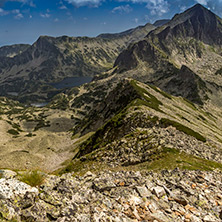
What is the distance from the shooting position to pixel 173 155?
29531mm

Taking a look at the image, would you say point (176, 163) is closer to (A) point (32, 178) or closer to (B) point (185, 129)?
(A) point (32, 178)

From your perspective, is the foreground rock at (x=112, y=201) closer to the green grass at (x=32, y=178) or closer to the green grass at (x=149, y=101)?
the green grass at (x=32, y=178)

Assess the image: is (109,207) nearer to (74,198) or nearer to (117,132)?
(74,198)

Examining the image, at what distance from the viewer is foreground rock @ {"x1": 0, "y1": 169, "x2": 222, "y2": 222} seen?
10336 millimetres

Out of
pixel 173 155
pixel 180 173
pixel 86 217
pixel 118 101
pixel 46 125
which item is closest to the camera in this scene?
pixel 86 217

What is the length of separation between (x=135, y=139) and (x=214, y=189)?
22.4m

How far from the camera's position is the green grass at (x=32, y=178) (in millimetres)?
12538

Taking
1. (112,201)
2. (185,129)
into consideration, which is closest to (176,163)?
(112,201)

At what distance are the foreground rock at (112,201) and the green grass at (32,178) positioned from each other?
48cm

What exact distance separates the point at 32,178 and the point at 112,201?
6.24 m

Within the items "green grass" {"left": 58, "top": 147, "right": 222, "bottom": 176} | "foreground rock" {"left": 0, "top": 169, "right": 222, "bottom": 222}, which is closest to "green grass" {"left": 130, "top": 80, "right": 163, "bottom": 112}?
"green grass" {"left": 58, "top": 147, "right": 222, "bottom": 176}

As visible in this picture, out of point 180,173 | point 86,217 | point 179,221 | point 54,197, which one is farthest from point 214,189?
point 54,197

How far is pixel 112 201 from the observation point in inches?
487

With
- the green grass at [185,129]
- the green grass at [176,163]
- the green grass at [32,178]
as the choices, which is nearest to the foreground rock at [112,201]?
the green grass at [32,178]
